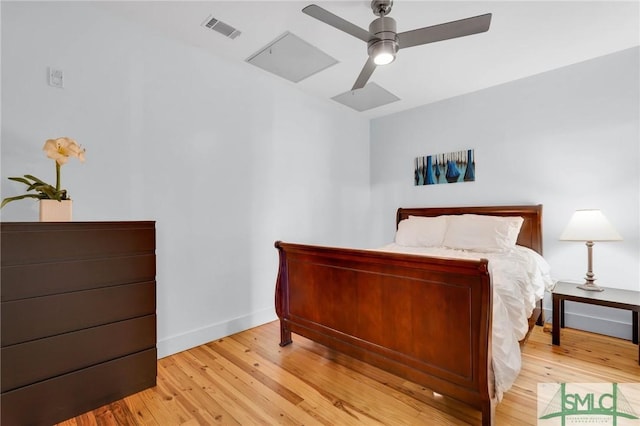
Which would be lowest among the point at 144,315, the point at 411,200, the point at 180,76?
the point at 144,315

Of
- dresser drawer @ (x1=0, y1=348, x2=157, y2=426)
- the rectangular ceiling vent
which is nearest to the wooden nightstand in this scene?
dresser drawer @ (x1=0, y1=348, x2=157, y2=426)

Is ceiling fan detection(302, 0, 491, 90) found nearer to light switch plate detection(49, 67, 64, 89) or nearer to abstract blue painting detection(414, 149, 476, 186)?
light switch plate detection(49, 67, 64, 89)

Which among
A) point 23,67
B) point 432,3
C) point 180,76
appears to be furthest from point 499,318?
point 23,67

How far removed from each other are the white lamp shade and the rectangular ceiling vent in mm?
3243

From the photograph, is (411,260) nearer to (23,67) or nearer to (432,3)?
(432,3)

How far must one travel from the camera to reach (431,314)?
5.46 feet

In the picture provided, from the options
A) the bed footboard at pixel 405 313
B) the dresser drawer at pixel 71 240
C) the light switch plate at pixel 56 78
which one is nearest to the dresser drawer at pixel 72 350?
the dresser drawer at pixel 71 240

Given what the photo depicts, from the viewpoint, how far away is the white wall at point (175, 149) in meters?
1.88

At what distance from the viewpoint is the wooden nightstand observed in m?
2.30

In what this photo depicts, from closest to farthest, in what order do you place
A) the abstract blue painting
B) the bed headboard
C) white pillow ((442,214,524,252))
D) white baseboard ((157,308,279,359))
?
white baseboard ((157,308,279,359)), white pillow ((442,214,524,252)), the bed headboard, the abstract blue painting

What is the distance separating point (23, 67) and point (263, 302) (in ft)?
8.34

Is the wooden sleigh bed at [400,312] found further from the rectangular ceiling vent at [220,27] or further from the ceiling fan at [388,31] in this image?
the rectangular ceiling vent at [220,27]

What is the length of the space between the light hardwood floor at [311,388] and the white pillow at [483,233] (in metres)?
0.88

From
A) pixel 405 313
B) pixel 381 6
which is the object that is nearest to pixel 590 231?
pixel 405 313
